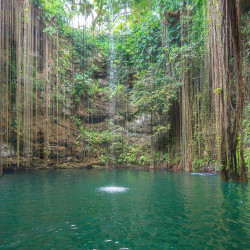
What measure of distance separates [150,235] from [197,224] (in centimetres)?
58

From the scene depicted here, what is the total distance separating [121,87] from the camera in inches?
572

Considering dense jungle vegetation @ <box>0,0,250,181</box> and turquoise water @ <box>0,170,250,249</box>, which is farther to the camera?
dense jungle vegetation @ <box>0,0,250,181</box>

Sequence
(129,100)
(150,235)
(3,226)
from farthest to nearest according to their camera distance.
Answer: (129,100)
(3,226)
(150,235)

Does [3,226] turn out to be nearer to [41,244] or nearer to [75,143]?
[41,244]

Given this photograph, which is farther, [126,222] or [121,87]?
[121,87]

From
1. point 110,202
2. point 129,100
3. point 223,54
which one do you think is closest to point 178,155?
point 129,100

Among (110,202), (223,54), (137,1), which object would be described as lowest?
(110,202)

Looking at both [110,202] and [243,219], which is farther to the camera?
[110,202]

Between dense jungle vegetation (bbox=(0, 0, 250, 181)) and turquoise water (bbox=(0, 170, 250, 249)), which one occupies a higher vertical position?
dense jungle vegetation (bbox=(0, 0, 250, 181))

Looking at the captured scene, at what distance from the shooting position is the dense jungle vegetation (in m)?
6.96

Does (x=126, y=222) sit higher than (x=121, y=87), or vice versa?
(x=121, y=87)

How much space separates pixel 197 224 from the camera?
2.43 metres

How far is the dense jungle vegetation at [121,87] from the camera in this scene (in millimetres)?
6965

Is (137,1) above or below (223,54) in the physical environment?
above
